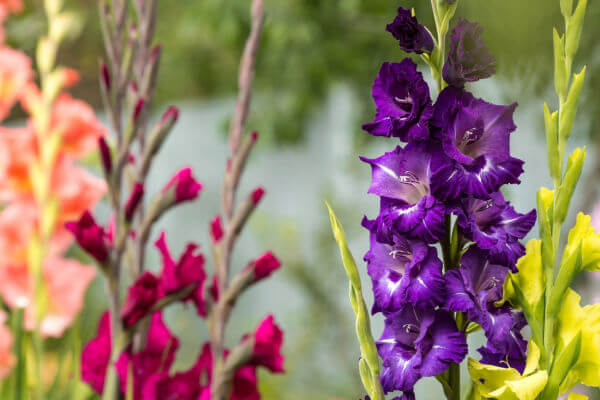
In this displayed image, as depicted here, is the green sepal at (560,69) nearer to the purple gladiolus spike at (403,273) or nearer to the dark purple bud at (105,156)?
the purple gladiolus spike at (403,273)

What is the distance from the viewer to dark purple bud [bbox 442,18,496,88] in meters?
0.17

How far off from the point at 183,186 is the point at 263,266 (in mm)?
51

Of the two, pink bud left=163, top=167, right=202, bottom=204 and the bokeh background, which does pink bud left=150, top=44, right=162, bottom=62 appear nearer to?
pink bud left=163, top=167, right=202, bottom=204

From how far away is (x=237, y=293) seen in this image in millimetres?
259

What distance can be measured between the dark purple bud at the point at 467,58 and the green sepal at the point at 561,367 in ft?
0.25

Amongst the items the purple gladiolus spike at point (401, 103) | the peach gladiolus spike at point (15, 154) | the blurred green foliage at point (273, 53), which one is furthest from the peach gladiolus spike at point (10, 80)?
the blurred green foliage at point (273, 53)

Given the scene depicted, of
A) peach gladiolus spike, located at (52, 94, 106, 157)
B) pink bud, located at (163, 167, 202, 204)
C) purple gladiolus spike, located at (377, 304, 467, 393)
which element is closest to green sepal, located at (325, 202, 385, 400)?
purple gladiolus spike, located at (377, 304, 467, 393)

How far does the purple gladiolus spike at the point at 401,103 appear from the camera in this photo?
18 centimetres

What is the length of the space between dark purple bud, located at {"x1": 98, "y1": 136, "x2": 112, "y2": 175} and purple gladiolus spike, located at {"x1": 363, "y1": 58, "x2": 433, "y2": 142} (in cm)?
13

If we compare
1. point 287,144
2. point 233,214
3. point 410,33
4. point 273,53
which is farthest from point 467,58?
point 287,144

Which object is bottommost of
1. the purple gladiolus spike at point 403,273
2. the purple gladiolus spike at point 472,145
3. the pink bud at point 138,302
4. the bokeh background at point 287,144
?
the bokeh background at point 287,144

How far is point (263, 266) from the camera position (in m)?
0.27

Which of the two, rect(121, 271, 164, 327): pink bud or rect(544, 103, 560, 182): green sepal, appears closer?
rect(544, 103, 560, 182): green sepal

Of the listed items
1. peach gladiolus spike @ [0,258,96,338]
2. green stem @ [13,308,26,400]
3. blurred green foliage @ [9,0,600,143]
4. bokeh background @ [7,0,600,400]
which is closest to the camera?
green stem @ [13,308,26,400]
